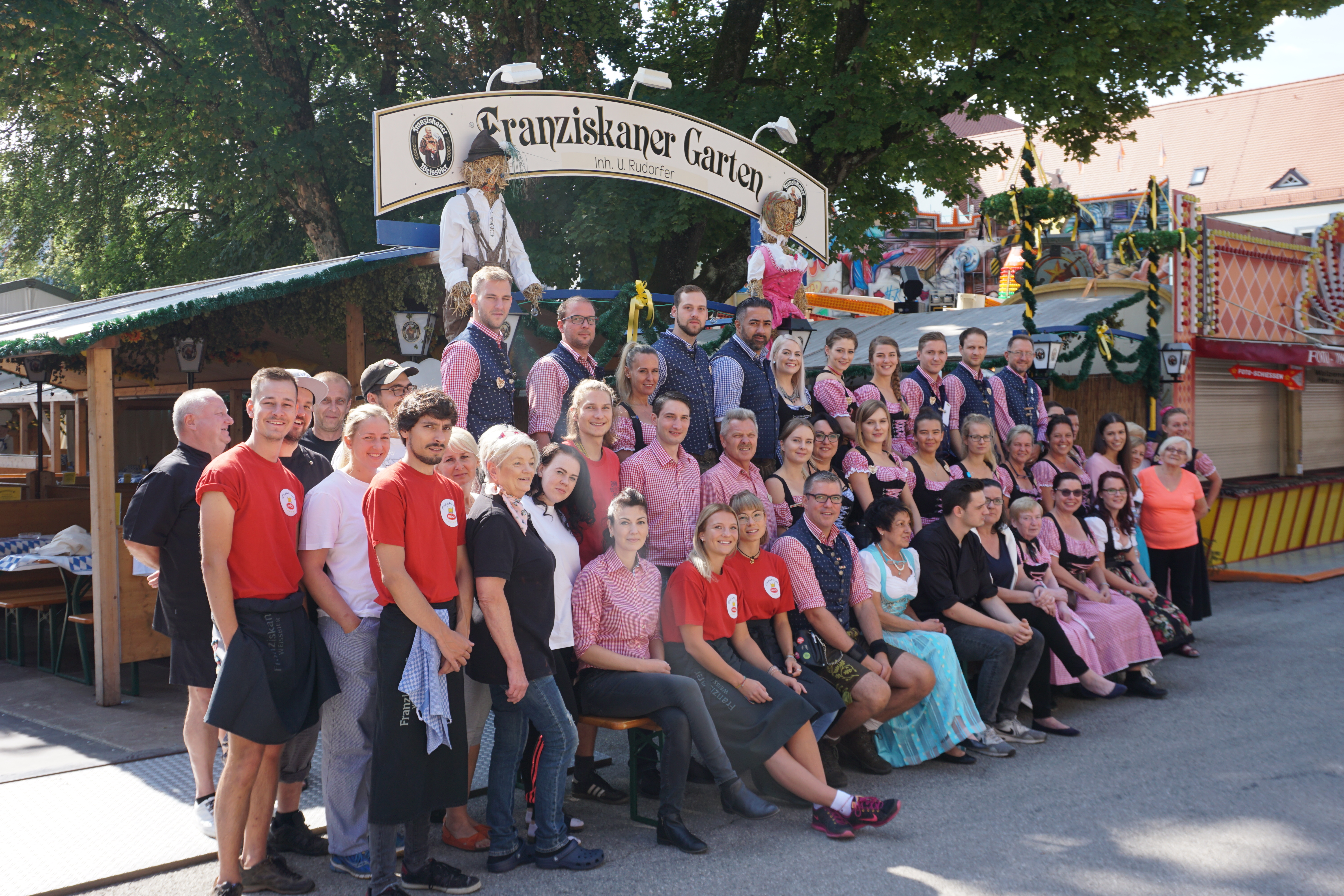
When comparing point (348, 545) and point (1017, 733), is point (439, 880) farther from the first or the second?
point (1017, 733)

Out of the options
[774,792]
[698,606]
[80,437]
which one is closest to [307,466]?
[698,606]

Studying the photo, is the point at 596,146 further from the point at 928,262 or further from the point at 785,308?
the point at 928,262

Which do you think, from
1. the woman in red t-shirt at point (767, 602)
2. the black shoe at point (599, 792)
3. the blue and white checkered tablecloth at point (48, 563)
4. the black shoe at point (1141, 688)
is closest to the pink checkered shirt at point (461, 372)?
the woman in red t-shirt at point (767, 602)

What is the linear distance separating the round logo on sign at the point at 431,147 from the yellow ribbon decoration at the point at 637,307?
1.47 m

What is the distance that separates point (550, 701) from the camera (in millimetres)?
4031

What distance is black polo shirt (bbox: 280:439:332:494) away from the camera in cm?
460

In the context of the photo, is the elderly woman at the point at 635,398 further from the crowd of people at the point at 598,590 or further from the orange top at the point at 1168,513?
the orange top at the point at 1168,513

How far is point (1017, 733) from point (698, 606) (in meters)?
2.29

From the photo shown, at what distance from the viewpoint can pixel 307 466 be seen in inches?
183

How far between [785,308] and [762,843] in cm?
450

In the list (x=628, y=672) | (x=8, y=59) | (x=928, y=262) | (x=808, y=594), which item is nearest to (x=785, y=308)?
(x=808, y=594)

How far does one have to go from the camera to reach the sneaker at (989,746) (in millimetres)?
5477


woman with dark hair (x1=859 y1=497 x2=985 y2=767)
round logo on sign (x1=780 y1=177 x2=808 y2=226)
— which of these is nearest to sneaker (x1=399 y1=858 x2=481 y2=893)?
woman with dark hair (x1=859 y1=497 x2=985 y2=767)

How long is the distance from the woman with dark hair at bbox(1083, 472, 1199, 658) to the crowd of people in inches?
5.2
